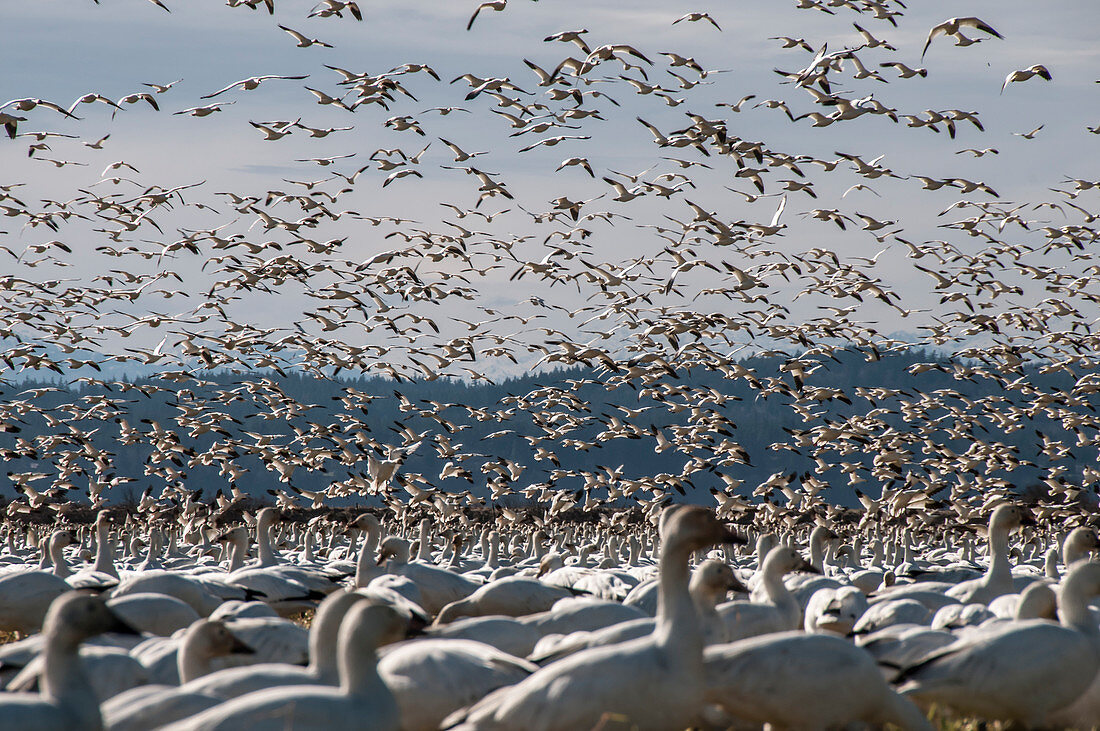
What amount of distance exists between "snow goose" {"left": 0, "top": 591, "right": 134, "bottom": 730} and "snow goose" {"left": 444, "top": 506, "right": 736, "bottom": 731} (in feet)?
5.48

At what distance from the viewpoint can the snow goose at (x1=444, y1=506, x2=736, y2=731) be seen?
5.12 metres

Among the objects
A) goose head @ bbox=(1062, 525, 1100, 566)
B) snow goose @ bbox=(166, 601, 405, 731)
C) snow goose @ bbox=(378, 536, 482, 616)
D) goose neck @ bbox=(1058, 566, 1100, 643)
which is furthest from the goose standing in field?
goose head @ bbox=(1062, 525, 1100, 566)

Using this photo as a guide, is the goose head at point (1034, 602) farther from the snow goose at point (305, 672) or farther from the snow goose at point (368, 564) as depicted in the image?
the snow goose at point (368, 564)

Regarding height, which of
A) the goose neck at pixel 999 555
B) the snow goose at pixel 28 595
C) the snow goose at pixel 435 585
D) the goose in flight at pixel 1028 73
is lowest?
the snow goose at pixel 435 585

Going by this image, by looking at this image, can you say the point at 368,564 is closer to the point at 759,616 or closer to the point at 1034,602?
the point at 759,616

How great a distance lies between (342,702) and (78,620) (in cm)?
132

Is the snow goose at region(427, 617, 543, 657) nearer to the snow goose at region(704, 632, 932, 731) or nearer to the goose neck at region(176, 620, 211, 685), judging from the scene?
the goose neck at region(176, 620, 211, 685)

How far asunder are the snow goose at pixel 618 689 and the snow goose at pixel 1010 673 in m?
1.64

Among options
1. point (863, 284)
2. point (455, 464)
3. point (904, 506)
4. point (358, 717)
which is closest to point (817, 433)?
point (904, 506)

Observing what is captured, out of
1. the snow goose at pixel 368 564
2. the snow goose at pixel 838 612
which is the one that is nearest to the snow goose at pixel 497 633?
the snow goose at pixel 838 612

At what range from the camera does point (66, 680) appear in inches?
186

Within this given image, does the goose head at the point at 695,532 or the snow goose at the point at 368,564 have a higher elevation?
the goose head at the point at 695,532

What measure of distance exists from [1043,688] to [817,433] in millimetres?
28241

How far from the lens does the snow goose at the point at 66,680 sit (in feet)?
14.5
